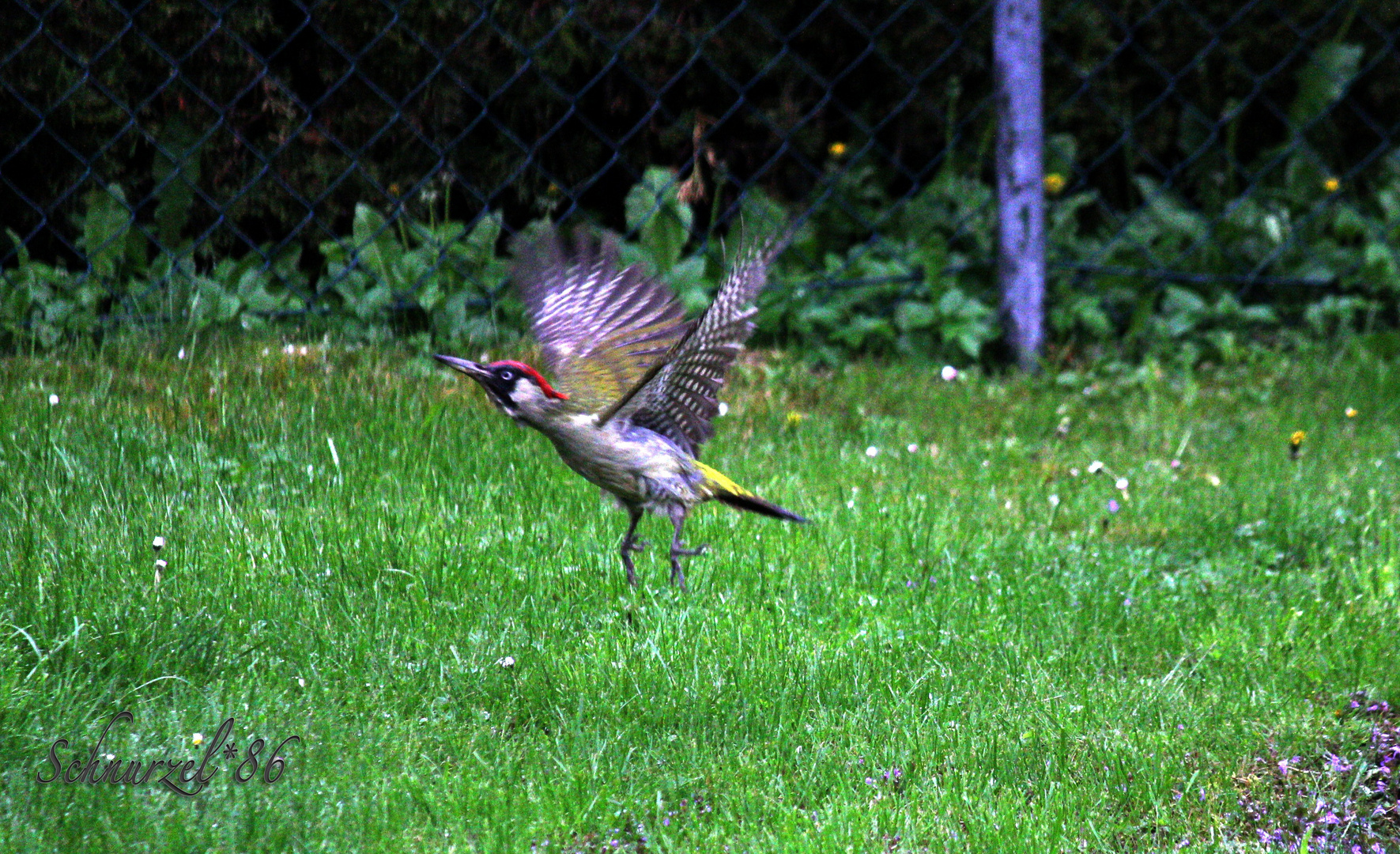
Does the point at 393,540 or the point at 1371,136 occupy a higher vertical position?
the point at 1371,136

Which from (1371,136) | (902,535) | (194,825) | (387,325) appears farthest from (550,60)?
(1371,136)

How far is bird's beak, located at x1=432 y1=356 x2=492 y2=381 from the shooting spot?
3043mm

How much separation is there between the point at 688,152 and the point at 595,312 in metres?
3.01

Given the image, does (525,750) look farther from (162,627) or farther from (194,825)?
(162,627)

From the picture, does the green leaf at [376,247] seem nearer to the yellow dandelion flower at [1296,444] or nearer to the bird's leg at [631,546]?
the bird's leg at [631,546]

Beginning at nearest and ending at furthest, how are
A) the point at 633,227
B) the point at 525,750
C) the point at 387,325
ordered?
1. the point at 525,750
2. the point at 387,325
3. the point at 633,227

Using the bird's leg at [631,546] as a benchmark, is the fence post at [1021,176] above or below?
above

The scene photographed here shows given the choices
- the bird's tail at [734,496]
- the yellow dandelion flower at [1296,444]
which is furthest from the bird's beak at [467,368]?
the yellow dandelion flower at [1296,444]

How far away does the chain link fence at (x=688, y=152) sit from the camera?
569 centimetres

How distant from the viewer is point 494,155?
6.38 m

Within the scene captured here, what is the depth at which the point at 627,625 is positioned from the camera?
3.58m

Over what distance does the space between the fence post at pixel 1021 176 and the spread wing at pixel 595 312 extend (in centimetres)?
293

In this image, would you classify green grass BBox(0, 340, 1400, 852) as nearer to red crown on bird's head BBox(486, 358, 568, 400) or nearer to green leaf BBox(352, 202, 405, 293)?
green leaf BBox(352, 202, 405, 293)

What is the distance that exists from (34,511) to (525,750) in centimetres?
176
